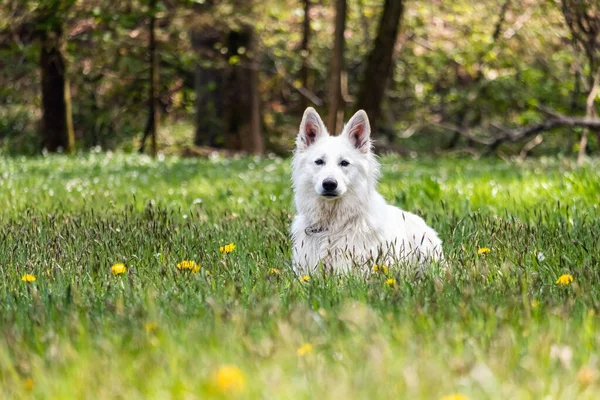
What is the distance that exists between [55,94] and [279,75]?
7406 millimetres

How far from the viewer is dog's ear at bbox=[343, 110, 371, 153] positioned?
649cm

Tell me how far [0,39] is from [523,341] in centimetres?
1811

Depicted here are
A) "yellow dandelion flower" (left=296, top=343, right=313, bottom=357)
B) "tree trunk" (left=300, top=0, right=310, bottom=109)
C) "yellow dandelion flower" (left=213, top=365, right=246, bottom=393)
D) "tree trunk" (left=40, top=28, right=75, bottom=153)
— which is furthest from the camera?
"tree trunk" (left=300, top=0, right=310, bottom=109)

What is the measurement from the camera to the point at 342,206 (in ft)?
20.6

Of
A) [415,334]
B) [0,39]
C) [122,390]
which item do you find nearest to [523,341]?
[415,334]

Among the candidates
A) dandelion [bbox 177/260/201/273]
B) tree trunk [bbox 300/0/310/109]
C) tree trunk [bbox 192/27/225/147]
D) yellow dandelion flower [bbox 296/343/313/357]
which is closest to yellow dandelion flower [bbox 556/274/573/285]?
yellow dandelion flower [bbox 296/343/313/357]

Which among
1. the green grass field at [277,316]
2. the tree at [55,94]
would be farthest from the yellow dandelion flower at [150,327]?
the tree at [55,94]

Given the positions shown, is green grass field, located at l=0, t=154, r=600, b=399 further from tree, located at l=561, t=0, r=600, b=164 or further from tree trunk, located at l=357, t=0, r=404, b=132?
tree trunk, located at l=357, t=0, r=404, b=132

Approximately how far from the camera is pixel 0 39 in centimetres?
1914

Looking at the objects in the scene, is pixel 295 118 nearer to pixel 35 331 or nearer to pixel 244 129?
pixel 244 129

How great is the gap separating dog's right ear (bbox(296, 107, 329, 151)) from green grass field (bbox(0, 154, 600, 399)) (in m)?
0.77

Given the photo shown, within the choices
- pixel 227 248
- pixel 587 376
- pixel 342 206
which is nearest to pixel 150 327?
pixel 587 376

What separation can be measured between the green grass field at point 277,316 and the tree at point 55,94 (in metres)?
12.2

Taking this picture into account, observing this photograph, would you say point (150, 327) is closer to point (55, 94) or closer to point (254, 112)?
point (55, 94)
